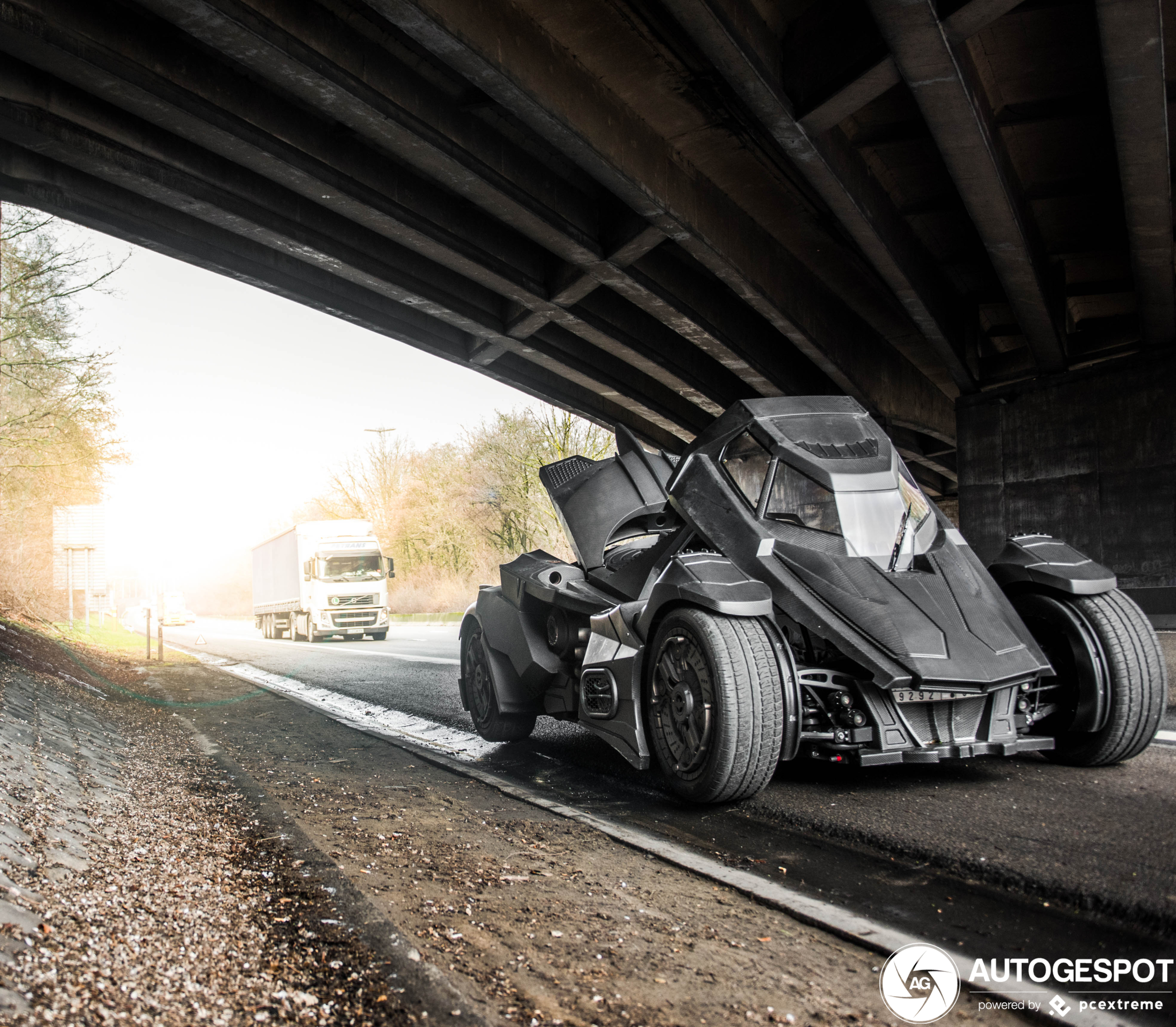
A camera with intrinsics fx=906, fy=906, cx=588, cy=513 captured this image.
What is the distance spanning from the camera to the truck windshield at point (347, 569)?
2925cm

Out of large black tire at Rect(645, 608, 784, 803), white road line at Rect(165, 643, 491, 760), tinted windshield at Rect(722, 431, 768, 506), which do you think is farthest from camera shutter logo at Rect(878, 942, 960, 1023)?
white road line at Rect(165, 643, 491, 760)

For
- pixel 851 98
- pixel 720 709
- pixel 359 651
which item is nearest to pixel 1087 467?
pixel 851 98

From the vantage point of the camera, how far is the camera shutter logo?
212 cm

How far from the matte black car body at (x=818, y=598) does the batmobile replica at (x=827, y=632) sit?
1 cm

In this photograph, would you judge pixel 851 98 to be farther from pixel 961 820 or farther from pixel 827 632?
pixel 961 820

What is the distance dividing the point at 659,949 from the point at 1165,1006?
1.21 metres

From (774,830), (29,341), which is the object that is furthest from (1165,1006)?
(29,341)

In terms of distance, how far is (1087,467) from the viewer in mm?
15188

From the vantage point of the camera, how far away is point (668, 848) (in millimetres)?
3488

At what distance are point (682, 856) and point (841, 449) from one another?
2357 millimetres

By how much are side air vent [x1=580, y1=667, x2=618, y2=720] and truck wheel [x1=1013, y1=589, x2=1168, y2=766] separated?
2039 millimetres

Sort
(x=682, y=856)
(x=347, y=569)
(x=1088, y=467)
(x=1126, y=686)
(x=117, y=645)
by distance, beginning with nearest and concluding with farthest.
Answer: (x=682, y=856) → (x=1126, y=686) → (x=1088, y=467) → (x=117, y=645) → (x=347, y=569)

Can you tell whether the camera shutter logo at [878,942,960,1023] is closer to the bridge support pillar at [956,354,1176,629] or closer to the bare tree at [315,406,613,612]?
the bridge support pillar at [956,354,1176,629]

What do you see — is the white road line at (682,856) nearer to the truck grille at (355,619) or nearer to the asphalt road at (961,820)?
the asphalt road at (961,820)
